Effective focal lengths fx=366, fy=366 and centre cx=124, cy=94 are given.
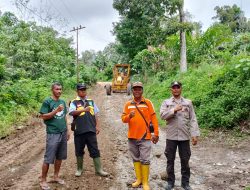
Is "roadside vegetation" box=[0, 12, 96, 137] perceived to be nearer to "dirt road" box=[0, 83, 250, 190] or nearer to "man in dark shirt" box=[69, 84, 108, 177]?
"dirt road" box=[0, 83, 250, 190]

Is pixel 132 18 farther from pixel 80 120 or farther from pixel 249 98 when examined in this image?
pixel 80 120

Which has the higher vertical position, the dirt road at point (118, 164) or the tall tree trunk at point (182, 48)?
the tall tree trunk at point (182, 48)

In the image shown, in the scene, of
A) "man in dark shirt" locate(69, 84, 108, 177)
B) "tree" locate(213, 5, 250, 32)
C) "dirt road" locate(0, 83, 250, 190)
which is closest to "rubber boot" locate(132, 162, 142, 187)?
"dirt road" locate(0, 83, 250, 190)

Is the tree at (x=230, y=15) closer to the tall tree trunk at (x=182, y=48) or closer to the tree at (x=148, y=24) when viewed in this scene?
the tree at (x=148, y=24)

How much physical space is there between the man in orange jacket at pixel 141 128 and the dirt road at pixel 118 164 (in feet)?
2.10

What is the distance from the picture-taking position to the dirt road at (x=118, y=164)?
277 inches

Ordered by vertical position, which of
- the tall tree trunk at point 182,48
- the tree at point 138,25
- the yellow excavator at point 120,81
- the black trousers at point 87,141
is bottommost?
the black trousers at point 87,141

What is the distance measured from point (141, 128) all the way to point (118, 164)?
2.24 meters

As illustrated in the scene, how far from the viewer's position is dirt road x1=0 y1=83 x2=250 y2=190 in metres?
7.04

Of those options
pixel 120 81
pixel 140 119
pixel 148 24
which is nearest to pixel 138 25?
pixel 148 24

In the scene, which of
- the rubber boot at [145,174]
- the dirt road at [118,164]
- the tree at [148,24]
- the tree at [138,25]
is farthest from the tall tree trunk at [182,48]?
the rubber boot at [145,174]

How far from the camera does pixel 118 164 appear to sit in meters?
8.44

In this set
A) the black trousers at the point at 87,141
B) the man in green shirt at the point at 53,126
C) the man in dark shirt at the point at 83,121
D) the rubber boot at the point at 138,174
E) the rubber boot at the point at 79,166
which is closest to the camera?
the man in green shirt at the point at 53,126

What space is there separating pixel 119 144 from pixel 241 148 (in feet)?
11.3
